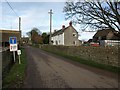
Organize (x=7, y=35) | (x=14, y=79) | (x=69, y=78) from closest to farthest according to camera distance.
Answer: (x=14, y=79), (x=69, y=78), (x=7, y=35)

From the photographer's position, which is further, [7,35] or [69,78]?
[7,35]

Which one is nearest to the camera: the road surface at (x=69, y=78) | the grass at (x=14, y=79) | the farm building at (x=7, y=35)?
the grass at (x=14, y=79)

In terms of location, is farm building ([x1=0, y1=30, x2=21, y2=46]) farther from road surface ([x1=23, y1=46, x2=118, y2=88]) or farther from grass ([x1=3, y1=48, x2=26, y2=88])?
grass ([x1=3, y1=48, x2=26, y2=88])

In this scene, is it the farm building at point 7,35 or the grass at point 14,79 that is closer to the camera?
the grass at point 14,79

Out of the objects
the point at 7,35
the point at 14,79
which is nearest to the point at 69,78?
the point at 14,79

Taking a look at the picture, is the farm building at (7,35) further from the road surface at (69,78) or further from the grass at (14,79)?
the grass at (14,79)

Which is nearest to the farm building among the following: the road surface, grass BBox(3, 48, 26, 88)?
the road surface

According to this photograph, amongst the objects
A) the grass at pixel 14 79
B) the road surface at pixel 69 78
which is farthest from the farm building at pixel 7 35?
the grass at pixel 14 79

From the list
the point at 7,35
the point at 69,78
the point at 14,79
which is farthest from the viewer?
the point at 7,35

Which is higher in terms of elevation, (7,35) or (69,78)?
(7,35)

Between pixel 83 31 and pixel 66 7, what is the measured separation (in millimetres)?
3504

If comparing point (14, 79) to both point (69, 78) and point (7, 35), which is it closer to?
point (69, 78)

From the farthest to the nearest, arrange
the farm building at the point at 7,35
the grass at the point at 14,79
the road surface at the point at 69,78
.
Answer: the farm building at the point at 7,35, the road surface at the point at 69,78, the grass at the point at 14,79

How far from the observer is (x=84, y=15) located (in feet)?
85.0
